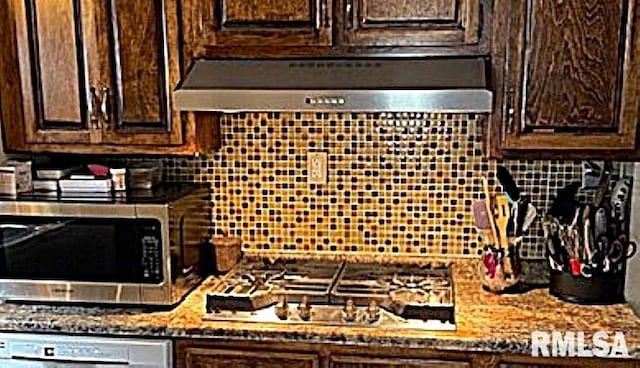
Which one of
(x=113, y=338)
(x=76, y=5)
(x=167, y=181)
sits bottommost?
(x=113, y=338)

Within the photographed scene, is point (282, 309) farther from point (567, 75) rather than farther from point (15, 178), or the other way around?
point (567, 75)

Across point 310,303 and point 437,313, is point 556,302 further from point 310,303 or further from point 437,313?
point 310,303

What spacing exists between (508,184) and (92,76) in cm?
142

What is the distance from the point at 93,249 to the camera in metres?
2.26

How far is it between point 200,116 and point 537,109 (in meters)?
1.08

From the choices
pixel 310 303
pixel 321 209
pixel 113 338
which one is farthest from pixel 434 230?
pixel 113 338

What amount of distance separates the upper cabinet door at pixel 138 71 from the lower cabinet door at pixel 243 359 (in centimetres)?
69

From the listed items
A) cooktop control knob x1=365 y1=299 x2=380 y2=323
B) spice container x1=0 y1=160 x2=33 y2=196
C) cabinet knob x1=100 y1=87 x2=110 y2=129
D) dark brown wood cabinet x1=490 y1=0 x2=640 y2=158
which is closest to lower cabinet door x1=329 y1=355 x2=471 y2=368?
cooktop control knob x1=365 y1=299 x2=380 y2=323

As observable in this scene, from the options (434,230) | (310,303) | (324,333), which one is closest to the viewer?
(324,333)

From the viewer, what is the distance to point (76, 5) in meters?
2.28

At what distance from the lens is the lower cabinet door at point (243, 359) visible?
2.09 meters

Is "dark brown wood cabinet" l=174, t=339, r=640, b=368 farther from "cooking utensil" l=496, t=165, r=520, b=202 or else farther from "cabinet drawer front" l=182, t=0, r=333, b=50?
"cabinet drawer front" l=182, t=0, r=333, b=50

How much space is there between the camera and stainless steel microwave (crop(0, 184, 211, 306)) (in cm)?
221

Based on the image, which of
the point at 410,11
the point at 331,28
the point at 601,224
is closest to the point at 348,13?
the point at 331,28
